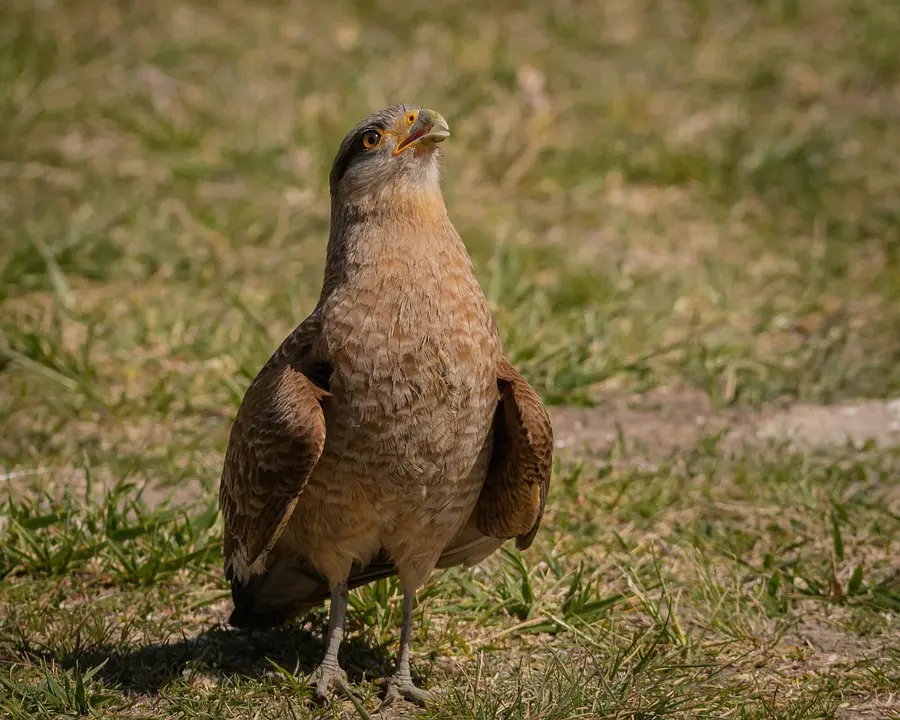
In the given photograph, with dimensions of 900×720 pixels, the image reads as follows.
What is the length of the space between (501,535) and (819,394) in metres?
2.50

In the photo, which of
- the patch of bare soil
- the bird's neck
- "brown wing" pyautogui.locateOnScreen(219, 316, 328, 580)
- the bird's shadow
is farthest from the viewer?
the patch of bare soil

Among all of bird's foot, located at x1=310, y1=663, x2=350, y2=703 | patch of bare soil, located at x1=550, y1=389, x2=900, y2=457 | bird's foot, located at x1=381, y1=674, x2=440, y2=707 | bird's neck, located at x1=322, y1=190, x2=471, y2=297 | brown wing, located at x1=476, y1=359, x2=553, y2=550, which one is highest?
bird's neck, located at x1=322, y1=190, x2=471, y2=297

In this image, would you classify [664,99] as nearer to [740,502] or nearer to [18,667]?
[740,502]

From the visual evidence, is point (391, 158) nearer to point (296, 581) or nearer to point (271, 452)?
point (271, 452)

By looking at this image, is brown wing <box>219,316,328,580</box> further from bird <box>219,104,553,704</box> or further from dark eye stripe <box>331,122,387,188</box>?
dark eye stripe <box>331,122,387,188</box>

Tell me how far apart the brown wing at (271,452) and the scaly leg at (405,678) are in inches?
19.7

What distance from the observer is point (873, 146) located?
340 inches

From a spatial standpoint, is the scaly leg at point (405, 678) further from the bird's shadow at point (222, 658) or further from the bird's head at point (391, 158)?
the bird's head at point (391, 158)

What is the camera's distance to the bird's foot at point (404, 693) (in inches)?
161

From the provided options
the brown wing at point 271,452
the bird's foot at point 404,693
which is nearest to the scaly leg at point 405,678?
the bird's foot at point 404,693

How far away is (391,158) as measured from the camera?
425 centimetres

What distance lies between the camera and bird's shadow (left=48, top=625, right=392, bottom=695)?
13.8ft

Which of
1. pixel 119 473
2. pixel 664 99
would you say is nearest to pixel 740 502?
pixel 119 473

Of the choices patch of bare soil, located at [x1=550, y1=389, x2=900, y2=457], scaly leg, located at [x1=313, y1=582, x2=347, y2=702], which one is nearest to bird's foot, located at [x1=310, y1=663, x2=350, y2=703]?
scaly leg, located at [x1=313, y1=582, x2=347, y2=702]
